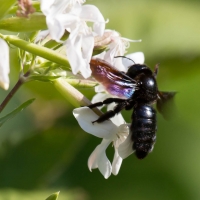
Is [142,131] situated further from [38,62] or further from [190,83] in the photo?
[190,83]

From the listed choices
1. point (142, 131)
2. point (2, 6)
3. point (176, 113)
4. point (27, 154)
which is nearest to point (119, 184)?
point (27, 154)

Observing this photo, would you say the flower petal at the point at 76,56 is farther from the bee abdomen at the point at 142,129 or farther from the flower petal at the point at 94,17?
the bee abdomen at the point at 142,129

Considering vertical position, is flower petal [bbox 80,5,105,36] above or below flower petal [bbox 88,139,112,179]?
above

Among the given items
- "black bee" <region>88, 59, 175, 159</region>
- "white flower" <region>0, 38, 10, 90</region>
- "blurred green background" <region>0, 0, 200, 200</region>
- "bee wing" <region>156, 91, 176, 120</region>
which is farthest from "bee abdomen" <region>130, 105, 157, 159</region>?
"blurred green background" <region>0, 0, 200, 200</region>

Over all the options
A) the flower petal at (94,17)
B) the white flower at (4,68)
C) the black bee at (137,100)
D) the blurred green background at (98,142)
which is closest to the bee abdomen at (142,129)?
the black bee at (137,100)

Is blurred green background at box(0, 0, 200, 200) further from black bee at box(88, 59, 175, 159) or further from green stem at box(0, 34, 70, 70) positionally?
green stem at box(0, 34, 70, 70)
